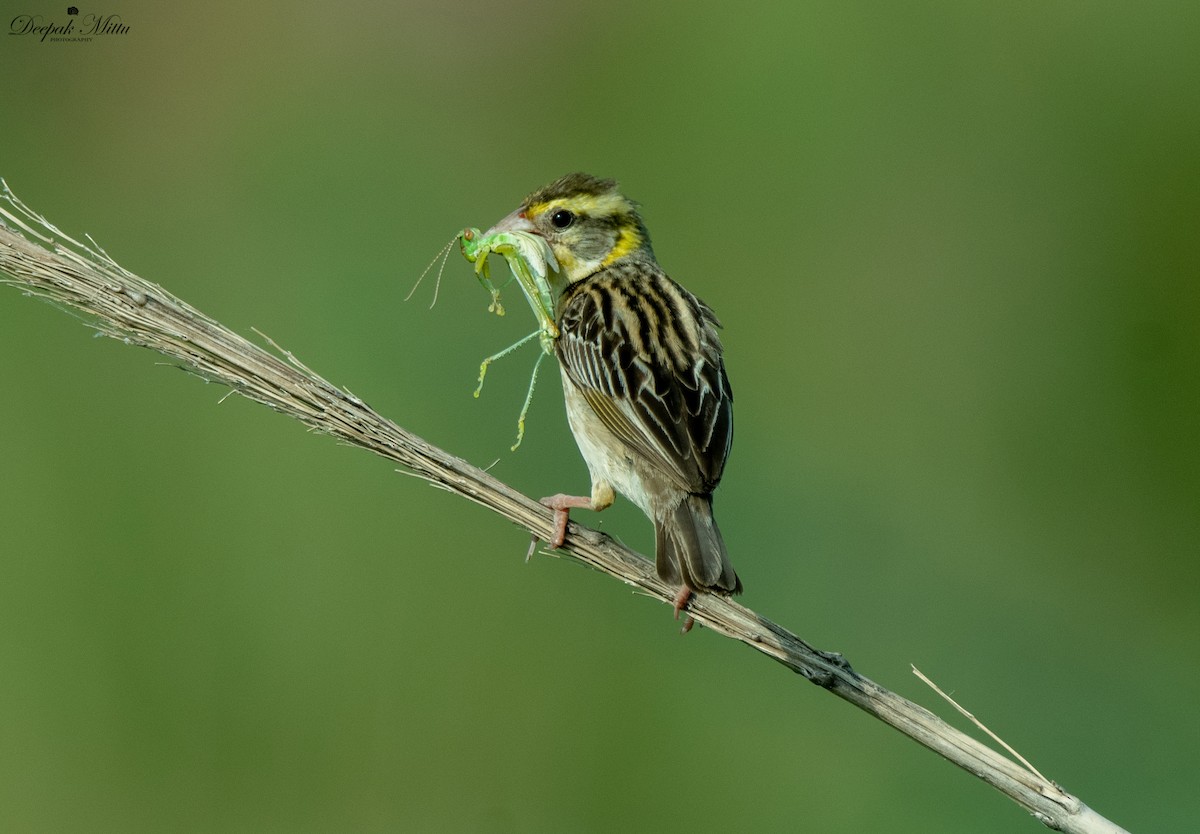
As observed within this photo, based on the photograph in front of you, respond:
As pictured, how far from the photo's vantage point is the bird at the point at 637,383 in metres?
3.37

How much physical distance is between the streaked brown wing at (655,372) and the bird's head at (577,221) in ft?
0.89

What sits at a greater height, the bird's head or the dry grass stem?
the bird's head

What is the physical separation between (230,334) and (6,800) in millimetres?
3827

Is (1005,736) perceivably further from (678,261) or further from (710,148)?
(710,148)

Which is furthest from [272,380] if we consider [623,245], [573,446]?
[573,446]

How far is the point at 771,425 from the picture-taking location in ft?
22.5

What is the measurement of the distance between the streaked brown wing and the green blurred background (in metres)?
1.80

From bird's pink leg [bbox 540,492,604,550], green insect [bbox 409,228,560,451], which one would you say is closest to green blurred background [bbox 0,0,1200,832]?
green insect [bbox 409,228,560,451]

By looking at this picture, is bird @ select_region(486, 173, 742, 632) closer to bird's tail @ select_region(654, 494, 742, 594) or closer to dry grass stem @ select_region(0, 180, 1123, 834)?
bird's tail @ select_region(654, 494, 742, 594)

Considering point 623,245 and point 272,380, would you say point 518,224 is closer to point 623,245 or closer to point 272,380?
point 623,245

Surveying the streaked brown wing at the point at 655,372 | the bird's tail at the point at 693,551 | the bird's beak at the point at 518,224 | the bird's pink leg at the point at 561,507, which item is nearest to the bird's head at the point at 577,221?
the bird's beak at the point at 518,224

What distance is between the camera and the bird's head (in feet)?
14.2

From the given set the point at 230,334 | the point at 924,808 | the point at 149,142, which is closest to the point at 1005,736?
the point at 924,808

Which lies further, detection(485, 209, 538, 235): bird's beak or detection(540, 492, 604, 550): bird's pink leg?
detection(485, 209, 538, 235): bird's beak
